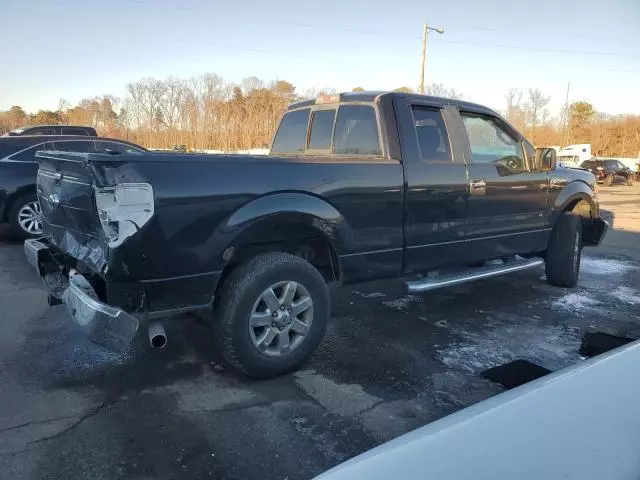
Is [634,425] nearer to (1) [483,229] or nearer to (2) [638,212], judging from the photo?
(1) [483,229]

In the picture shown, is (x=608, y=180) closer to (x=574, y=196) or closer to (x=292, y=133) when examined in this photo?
(x=574, y=196)

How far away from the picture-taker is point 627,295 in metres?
6.20

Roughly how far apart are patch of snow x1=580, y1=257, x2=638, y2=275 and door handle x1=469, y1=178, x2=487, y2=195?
3.49m

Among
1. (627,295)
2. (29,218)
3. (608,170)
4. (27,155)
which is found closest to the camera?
(627,295)

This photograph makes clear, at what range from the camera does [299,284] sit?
12.1ft

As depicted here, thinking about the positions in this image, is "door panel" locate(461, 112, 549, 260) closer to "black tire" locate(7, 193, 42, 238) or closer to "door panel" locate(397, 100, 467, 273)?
"door panel" locate(397, 100, 467, 273)

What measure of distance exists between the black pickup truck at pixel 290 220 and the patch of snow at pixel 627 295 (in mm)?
1403

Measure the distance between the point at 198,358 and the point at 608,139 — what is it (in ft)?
206

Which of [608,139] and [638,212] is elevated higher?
[608,139]

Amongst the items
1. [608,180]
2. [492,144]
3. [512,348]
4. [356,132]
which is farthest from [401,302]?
[608,180]

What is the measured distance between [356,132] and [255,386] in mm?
2393

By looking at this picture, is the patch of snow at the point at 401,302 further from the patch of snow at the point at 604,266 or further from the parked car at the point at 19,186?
the parked car at the point at 19,186

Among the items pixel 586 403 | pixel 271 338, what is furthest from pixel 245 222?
pixel 586 403

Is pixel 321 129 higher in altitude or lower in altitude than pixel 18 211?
higher
